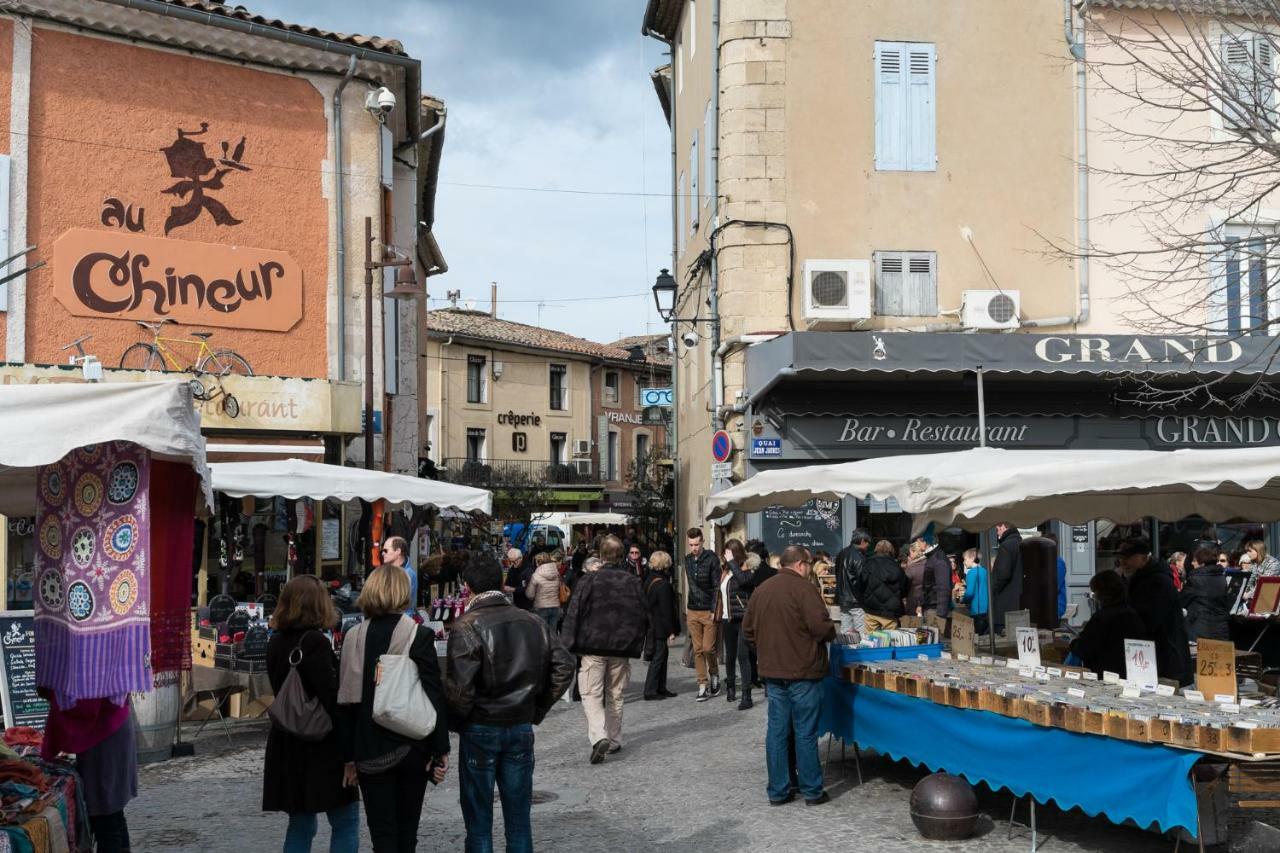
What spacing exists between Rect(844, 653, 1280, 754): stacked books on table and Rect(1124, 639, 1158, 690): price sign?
0.08 metres

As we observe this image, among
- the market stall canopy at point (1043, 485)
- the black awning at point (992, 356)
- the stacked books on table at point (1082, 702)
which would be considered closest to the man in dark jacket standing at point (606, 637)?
the market stall canopy at point (1043, 485)

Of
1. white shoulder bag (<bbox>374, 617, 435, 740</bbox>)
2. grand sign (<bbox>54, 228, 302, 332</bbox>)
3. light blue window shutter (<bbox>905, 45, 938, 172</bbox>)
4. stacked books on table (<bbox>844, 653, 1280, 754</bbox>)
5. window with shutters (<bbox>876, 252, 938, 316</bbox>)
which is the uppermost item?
light blue window shutter (<bbox>905, 45, 938, 172</bbox>)

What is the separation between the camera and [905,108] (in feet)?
62.9

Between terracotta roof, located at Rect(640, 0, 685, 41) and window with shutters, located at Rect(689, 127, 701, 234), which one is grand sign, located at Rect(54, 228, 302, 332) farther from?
terracotta roof, located at Rect(640, 0, 685, 41)

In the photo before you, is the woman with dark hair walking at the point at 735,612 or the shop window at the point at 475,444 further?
the shop window at the point at 475,444

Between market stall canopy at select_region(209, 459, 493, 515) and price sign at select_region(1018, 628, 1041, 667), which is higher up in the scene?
market stall canopy at select_region(209, 459, 493, 515)

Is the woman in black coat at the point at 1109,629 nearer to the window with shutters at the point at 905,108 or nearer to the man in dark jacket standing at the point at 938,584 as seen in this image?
the man in dark jacket standing at the point at 938,584

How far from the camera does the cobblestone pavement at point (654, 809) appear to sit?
7.65 meters

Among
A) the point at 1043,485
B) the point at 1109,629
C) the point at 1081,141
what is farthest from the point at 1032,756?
the point at 1081,141

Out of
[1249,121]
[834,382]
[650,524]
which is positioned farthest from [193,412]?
[650,524]

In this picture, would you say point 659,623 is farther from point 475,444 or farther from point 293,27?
point 475,444

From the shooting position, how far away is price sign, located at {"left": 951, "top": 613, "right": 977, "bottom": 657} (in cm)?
988

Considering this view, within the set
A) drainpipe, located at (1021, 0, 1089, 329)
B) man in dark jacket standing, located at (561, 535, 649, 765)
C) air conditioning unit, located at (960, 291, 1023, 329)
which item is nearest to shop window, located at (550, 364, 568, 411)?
drainpipe, located at (1021, 0, 1089, 329)

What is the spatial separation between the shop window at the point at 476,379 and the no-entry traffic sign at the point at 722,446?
102 feet
